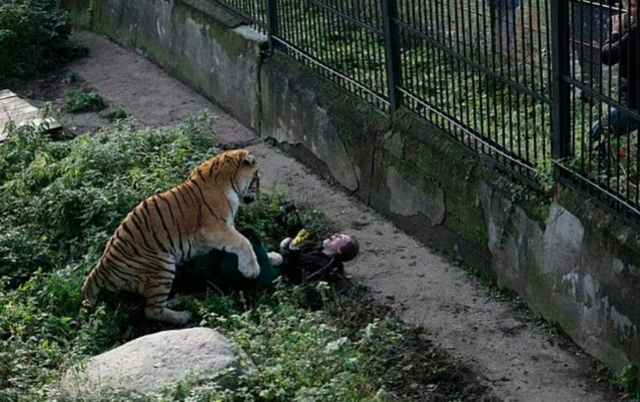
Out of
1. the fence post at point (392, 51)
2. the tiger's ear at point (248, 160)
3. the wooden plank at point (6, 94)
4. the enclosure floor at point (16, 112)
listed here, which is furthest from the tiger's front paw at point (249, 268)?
the wooden plank at point (6, 94)

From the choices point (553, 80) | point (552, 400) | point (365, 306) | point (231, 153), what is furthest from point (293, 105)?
point (552, 400)

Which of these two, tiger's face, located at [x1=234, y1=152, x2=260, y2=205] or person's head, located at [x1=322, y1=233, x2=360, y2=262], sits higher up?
tiger's face, located at [x1=234, y1=152, x2=260, y2=205]

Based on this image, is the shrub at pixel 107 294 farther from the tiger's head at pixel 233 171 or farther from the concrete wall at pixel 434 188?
the concrete wall at pixel 434 188

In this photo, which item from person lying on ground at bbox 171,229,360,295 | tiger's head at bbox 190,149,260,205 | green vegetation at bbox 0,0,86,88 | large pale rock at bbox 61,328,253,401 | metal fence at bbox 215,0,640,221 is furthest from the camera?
green vegetation at bbox 0,0,86,88

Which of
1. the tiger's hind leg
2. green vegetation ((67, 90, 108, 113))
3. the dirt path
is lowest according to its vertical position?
green vegetation ((67, 90, 108, 113))

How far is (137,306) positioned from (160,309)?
0.67 ft

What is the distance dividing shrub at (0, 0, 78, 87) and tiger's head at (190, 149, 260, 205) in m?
5.77

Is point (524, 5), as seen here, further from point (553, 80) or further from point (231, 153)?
point (231, 153)

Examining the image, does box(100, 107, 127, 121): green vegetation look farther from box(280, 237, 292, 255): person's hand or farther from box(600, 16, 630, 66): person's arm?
box(600, 16, 630, 66): person's arm

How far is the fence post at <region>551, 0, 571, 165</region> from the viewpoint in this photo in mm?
7383

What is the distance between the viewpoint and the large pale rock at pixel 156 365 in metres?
6.55

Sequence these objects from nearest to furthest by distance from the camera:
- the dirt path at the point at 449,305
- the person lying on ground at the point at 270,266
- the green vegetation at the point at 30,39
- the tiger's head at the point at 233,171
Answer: the dirt path at the point at 449,305 → the person lying on ground at the point at 270,266 → the tiger's head at the point at 233,171 → the green vegetation at the point at 30,39

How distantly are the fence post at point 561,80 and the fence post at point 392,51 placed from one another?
76.5 inches

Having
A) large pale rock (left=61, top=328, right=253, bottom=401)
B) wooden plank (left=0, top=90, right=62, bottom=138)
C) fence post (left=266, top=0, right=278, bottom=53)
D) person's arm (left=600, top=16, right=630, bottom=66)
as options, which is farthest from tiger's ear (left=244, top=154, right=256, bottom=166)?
wooden plank (left=0, top=90, right=62, bottom=138)
